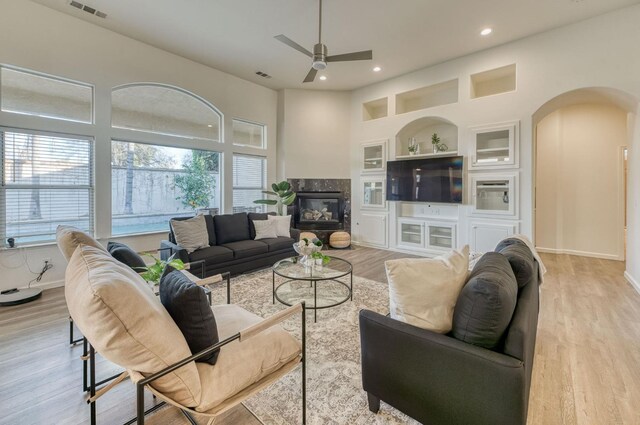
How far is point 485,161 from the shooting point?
196 inches

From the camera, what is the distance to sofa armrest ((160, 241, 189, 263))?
145 inches

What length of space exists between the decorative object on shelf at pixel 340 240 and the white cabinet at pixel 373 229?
1.61 feet

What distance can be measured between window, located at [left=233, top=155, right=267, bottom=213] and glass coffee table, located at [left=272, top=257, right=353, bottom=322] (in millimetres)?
3061

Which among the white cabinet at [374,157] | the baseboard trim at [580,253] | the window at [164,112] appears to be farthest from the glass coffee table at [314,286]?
the baseboard trim at [580,253]

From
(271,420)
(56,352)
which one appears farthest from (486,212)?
(56,352)

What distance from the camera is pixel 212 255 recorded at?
3.89 metres

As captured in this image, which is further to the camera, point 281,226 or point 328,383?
point 281,226

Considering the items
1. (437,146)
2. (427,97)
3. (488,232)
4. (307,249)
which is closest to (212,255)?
(307,249)

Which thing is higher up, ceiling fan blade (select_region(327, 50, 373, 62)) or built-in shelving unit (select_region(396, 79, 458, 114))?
built-in shelving unit (select_region(396, 79, 458, 114))

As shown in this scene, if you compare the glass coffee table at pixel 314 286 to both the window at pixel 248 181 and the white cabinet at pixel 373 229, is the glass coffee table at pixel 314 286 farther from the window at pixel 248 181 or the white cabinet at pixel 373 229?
the window at pixel 248 181

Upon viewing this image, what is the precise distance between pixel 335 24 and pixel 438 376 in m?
4.41

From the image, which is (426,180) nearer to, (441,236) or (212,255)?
(441,236)

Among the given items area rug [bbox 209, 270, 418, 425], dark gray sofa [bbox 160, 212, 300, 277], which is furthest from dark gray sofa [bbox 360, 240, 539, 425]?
dark gray sofa [bbox 160, 212, 300, 277]

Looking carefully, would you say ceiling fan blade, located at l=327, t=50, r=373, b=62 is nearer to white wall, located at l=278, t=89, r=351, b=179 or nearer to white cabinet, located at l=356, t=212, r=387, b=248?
white wall, located at l=278, t=89, r=351, b=179
